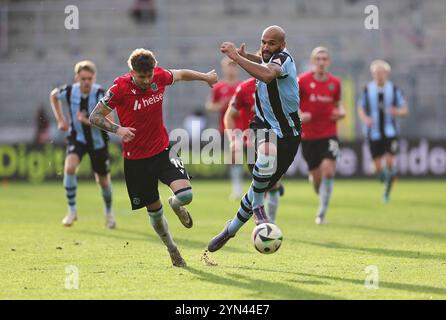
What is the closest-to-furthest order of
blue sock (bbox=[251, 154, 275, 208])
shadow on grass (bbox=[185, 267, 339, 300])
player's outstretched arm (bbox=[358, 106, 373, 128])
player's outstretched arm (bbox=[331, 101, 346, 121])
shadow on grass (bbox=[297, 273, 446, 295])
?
shadow on grass (bbox=[185, 267, 339, 300]), shadow on grass (bbox=[297, 273, 446, 295]), blue sock (bbox=[251, 154, 275, 208]), player's outstretched arm (bbox=[331, 101, 346, 121]), player's outstretched arm (bbox=[358, 106, 373, 128])

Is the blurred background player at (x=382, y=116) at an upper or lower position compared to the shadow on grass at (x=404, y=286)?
upper

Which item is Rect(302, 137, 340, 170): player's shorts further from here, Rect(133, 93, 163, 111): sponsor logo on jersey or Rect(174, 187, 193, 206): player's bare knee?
Rect(133, 93, 163, 111): sponsor logo on jersey

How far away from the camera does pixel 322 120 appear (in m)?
14.4

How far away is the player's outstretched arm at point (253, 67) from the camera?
8734mm

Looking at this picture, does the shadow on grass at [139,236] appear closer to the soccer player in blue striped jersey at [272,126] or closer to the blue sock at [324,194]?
the soccer player in blue striped jersey at [272,126]

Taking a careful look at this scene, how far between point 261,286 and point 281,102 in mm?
2205

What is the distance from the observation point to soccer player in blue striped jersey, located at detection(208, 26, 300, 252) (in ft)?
30.9

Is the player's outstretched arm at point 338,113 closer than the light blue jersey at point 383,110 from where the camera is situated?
Yes

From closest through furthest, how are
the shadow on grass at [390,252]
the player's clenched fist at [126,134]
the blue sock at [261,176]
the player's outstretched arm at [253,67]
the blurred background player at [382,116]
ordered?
the player's outstretched arm at [253,67], the player's clenched fist at [126,134], the blue sock at [261,176], the shadow on grass at [390,252], the blurred background player at [382,116]

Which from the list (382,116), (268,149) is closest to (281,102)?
(268,149)

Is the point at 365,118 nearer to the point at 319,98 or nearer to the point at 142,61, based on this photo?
the point at 319,98

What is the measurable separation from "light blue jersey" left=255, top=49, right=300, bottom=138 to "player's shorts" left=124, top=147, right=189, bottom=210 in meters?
1.09

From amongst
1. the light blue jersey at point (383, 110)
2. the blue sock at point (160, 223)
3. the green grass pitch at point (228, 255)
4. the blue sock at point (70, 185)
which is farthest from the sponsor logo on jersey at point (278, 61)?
the light blue jersey at point (383, 110)

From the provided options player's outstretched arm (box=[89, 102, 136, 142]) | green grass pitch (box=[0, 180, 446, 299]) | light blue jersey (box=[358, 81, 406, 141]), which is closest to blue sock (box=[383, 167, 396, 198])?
green grass pitch (box=[0, 180, 446, 299])
